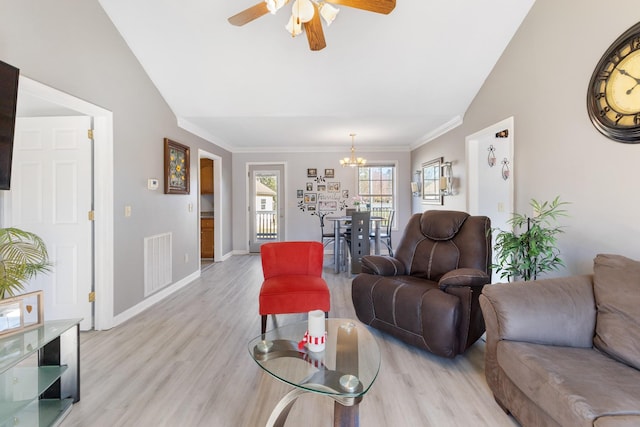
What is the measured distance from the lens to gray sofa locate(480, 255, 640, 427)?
111cm

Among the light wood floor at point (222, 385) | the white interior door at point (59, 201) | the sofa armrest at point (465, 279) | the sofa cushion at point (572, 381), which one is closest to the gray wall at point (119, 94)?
the white interior door at point (59, 201)

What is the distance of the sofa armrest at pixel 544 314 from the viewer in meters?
1.51

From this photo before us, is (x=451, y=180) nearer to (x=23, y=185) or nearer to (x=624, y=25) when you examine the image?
(x=624, y=25)

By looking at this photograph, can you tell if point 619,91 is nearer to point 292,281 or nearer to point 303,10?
point 303,10

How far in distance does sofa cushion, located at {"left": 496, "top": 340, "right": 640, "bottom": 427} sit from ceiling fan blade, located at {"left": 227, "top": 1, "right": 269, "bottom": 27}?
2605mm

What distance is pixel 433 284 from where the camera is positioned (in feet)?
7.83

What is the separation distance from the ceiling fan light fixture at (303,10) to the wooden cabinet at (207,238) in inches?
186

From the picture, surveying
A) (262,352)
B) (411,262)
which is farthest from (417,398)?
(411,262)

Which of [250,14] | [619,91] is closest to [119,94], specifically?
[250,14]

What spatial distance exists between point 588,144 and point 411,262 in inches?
64.1

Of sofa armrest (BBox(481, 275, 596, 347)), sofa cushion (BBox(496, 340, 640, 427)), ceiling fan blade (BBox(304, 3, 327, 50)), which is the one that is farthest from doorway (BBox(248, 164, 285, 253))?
sofa cushion (BBox(496, 340, 640, 427))

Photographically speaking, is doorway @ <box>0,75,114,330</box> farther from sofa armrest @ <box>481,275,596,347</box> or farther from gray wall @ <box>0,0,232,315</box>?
sofa armrest @ <box>481,275,596,347</box>

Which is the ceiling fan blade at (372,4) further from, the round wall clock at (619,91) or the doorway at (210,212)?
the doorway at (210,212)

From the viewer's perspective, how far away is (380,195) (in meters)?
6.54
